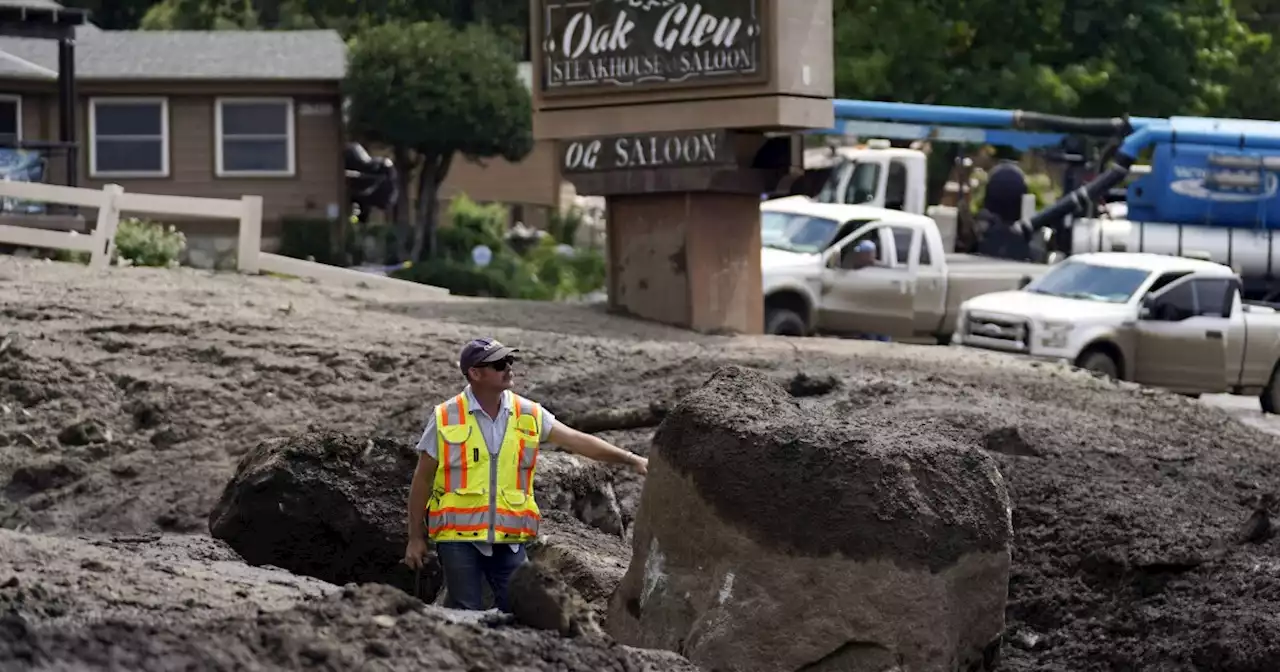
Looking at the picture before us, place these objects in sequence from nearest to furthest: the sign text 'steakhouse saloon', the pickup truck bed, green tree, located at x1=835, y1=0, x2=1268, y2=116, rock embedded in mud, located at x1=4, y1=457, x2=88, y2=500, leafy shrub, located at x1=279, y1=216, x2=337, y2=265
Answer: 1. rock embedded in mud, located at x1=4, y1=457, x2=88, y2=500
2. the sign text 'steakhouse saloon'
3. the pickup truck bed
4. leafy shrub, located at x1=279, y1=216, x2=337, y2=265
5. green tree, located at x1=835, y1=0, x2=1268, y2=116

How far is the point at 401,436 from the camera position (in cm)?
1164

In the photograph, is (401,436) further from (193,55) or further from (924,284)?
(193,55)

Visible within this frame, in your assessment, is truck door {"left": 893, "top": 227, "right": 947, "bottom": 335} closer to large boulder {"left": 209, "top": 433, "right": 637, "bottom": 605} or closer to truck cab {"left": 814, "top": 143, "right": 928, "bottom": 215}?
truck cab {"left": 814, "top": 143, "right": 928, "bottom": 215}

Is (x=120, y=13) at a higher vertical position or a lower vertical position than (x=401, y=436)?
higher

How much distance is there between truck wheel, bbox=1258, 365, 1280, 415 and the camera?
23188 millimetres

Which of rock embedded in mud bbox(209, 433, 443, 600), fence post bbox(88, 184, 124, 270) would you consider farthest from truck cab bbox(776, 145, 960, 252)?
rock embedded in mud bbox(209, 433, 443, 600)

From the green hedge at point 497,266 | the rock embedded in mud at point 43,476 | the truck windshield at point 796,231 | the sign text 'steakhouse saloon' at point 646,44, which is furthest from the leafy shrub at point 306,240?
the rock embedded in mud at point 43,476

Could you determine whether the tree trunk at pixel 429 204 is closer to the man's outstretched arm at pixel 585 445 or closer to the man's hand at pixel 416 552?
the man's outstretched arm at pixel 585 445

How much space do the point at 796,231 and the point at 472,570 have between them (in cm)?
1576

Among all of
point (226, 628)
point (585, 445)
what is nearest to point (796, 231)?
point (585, 445)

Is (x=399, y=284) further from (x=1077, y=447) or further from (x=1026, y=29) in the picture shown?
(x=1026, y=29)

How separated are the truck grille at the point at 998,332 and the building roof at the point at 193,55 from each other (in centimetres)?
1394

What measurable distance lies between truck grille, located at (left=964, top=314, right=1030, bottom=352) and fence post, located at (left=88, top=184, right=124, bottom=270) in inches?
341

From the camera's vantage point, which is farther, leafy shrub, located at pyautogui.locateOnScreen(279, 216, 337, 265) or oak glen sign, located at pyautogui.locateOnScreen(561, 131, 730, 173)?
leafy shrub, located at pyautogui.locateOnScreen(279, 216, 337, 265)
